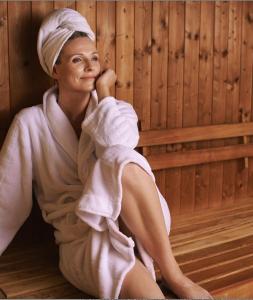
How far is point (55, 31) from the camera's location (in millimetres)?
2000

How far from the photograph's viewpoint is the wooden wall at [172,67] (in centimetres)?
217

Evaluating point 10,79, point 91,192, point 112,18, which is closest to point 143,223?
point 91,192

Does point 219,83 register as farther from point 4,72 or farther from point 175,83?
point 4,72

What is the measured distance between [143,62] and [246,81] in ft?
2.42

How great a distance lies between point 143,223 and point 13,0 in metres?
1.09

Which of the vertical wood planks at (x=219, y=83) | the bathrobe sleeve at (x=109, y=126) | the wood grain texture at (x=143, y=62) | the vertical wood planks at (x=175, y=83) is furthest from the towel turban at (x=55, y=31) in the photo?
the vertical wood planks at (x=219, y=83)

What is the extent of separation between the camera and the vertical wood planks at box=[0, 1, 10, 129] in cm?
209

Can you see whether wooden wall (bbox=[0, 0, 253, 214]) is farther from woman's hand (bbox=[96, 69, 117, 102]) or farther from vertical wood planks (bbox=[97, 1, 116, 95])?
woman's hand (bbox=[96, 69, 117, 102])

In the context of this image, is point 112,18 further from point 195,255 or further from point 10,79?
point 195,255

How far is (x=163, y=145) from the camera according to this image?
104 inches

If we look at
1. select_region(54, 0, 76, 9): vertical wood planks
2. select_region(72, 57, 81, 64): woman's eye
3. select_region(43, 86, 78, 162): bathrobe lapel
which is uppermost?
select_region(54, 0, 76, 9): vertical wood planks

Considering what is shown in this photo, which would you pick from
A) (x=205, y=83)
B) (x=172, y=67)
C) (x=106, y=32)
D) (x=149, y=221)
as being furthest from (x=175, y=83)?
(x=149, y=221)

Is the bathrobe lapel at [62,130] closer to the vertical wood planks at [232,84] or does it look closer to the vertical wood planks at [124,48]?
the vertical wood planks at [124,48]

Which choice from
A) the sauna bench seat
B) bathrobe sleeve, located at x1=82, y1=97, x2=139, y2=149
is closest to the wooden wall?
the sauna bench seat
